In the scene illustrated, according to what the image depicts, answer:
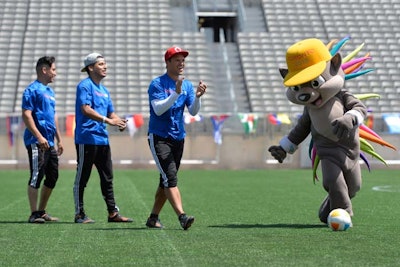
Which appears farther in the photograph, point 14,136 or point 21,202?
point 14,136

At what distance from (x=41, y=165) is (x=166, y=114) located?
187cm

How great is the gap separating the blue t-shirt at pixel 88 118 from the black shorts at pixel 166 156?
107 centimetres

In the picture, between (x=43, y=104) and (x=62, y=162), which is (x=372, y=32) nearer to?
(x=62, y=162)

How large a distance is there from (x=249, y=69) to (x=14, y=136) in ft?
28.1

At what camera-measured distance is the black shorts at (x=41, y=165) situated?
963 cm

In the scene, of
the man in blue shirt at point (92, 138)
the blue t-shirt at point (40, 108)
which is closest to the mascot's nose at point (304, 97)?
the man in blue shirt at point (92, 138)

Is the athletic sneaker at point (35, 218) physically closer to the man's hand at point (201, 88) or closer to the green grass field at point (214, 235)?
the green grass field at point (214, 235)

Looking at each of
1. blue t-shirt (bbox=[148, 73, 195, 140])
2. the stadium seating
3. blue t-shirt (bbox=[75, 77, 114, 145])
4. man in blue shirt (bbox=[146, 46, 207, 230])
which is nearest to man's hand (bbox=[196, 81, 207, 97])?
man in blue shirt (bbox=[146, 46, 207, 230])

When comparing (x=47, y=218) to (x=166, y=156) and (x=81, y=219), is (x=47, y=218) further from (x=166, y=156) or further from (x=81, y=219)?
(x=166, y=156)

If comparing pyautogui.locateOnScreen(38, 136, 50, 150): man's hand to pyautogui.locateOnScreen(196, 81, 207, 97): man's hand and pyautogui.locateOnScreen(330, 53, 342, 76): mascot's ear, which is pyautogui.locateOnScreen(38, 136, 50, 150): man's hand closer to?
pyautogui.locateOnScreen(196, 81, 207, 97): man's hand

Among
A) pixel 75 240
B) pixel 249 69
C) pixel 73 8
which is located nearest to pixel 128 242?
pixel 75 240

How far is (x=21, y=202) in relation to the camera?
12766 mm

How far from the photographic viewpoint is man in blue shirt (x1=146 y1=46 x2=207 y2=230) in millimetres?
8352

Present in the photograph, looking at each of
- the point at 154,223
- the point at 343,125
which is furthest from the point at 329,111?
the point at 154,223
